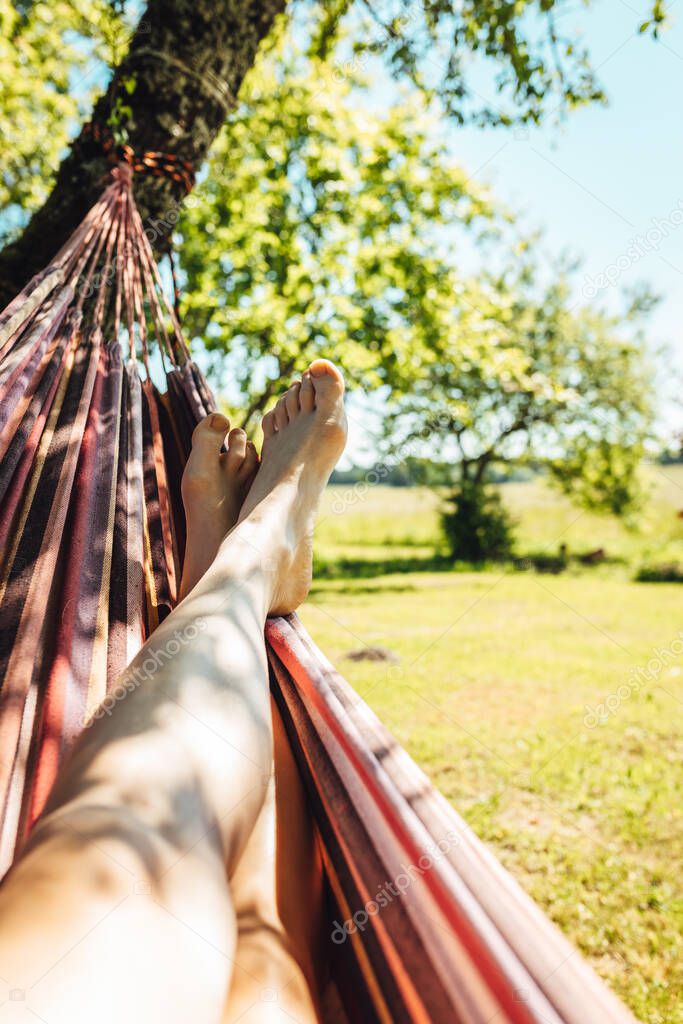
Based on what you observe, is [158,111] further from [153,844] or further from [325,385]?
[153,844]

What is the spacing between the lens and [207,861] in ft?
1.95

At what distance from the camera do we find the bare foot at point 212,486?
1239 mm

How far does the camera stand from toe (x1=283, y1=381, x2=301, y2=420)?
5.13ft

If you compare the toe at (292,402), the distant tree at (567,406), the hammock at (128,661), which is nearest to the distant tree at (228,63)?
the hammock at (128,661)


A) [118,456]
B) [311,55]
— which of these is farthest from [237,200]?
[118,456]

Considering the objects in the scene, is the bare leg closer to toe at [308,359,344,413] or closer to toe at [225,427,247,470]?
toe at [225,427,247,470]

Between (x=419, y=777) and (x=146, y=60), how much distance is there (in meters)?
2.06

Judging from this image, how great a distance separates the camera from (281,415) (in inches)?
62.6

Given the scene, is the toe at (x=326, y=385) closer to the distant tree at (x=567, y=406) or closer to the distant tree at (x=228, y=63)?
the distant tree at (x=228, y=63)

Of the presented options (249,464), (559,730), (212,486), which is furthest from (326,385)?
(559,730)

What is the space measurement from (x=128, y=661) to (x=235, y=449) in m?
0.64

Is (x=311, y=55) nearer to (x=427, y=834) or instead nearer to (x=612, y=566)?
(x=427, y=834)

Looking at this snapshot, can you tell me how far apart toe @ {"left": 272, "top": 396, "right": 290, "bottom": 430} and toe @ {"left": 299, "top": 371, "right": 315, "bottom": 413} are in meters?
0.05

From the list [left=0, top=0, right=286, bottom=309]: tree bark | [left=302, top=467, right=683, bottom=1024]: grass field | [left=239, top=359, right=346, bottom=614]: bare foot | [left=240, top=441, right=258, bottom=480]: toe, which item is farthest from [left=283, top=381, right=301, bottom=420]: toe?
[left=302, top=467, right=683, bottom=1024]: grass field
